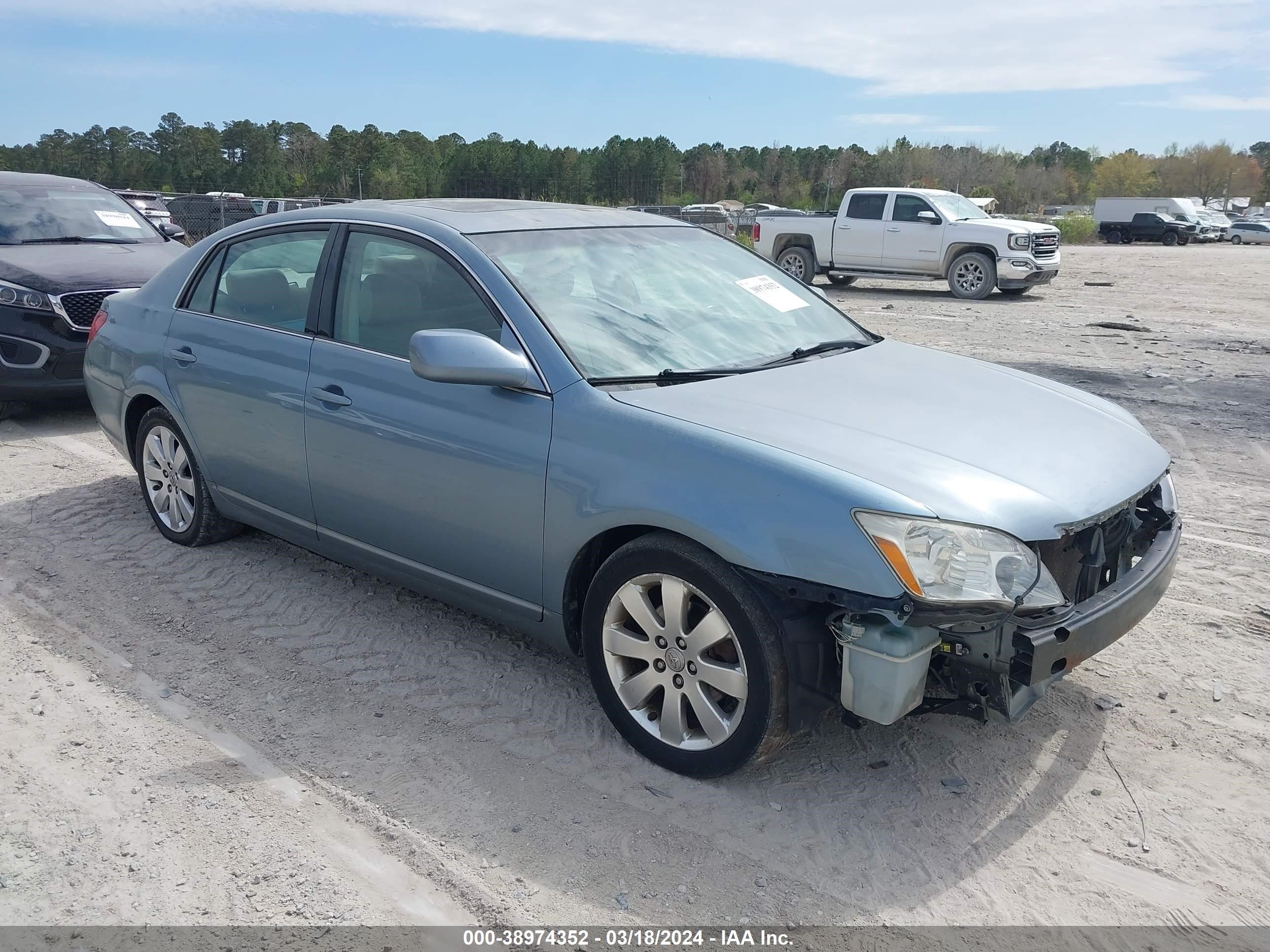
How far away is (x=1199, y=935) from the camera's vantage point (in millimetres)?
2572

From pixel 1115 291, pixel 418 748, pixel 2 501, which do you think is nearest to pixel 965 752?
pixel 418 748

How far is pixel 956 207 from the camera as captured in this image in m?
19.0

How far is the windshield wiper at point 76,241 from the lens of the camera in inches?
339

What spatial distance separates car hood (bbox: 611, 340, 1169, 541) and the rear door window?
1.77m

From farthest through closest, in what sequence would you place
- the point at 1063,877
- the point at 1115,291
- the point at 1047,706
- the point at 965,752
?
the point at 1115,291
the point at 1047,706
the point at 965,752
the point at 1063,877

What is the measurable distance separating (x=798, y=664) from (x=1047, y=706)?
130cm

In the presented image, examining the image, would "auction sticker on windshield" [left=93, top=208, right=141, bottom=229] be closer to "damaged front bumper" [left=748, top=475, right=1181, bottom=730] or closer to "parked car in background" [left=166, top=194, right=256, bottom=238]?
"damaged front bumper" [left=748, top=475, right=1181, bottom=730]

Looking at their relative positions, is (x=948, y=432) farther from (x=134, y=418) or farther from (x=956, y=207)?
(x=956, y=207)

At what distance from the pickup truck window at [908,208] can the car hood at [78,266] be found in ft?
45.0

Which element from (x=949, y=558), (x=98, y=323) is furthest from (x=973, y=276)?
(x=949, y=558)

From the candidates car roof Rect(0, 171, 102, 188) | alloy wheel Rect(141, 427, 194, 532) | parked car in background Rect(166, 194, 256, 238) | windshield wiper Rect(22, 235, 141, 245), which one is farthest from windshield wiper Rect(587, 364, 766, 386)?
parked car in background Rect(166, 194, 256, 238)

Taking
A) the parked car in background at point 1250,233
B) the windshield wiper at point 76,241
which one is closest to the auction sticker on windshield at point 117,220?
the windshield wiper at point 76,241

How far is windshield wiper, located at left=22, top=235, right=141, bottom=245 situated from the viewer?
28.2 ft

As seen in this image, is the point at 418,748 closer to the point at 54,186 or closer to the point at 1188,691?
the point at 1188,691
